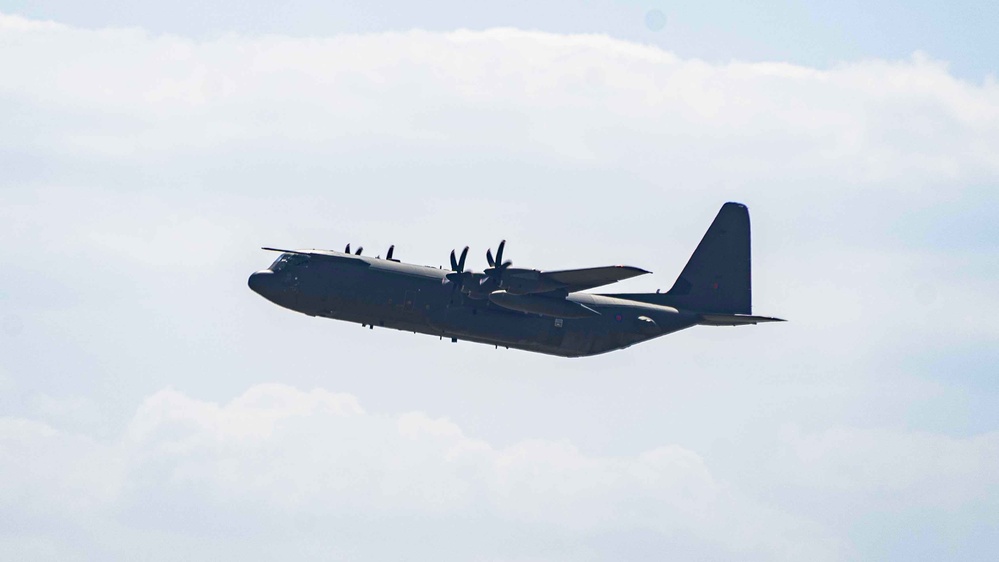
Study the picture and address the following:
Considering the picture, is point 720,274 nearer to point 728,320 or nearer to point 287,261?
point 728,320

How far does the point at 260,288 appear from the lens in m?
57.5

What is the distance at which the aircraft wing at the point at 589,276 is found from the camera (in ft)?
170

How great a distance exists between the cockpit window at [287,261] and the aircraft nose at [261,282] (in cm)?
31

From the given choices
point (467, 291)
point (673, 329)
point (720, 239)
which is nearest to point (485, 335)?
point (467, 291)

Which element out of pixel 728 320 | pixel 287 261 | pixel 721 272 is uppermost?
pixel 721 272

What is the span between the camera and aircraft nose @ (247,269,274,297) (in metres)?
57.3

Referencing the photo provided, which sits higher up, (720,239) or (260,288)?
(720,239)

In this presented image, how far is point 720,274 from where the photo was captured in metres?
63.6

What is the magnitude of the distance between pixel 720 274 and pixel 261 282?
22060mm

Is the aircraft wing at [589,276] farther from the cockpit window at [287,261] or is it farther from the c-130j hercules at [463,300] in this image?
the cockpit window at [287,261]

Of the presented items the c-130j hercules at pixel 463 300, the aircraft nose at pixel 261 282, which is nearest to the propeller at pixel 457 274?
the c-130j hercules at pixel 463 300

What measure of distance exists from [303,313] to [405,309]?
4719mm

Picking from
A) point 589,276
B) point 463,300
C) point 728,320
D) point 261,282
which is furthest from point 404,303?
point 728,320

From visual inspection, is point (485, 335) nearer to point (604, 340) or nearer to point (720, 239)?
point (604, 340)
